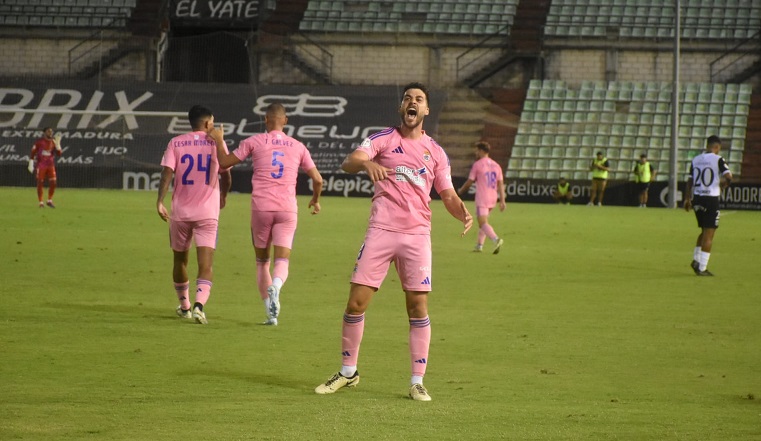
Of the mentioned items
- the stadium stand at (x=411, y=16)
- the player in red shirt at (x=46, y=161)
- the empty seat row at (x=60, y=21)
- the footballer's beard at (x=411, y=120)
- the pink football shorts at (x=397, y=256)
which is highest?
the stadium stand at (x=411, y=16)

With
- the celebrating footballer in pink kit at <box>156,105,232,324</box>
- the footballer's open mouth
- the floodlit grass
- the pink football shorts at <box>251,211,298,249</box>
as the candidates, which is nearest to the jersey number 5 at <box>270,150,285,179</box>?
the pink football shorts at <box>251,211,298,249</box>

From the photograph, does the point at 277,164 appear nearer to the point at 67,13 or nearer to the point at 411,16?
the point at 411,16

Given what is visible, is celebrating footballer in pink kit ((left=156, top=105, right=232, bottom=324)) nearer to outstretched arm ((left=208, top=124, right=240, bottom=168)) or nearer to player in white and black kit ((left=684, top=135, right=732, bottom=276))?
outstretched arm ((left=208, top=124, right=240, bottom=168))

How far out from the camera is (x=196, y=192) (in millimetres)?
12047

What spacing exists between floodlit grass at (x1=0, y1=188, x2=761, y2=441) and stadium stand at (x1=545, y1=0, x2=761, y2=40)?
88.3ft

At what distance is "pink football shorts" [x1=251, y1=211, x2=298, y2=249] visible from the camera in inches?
475

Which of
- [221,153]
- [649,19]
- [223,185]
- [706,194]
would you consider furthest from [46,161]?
[649,19]

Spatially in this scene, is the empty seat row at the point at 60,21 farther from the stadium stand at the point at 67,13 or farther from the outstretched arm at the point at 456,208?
the outstretched arm at the point at 456,208

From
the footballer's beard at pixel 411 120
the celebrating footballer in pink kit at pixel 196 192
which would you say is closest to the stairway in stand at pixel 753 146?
the celebrating footballer in pink kit at pixel 196 192

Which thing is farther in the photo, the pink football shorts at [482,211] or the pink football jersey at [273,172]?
the pink football shorts at [482,211]

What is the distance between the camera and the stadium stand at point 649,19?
46.6 metres

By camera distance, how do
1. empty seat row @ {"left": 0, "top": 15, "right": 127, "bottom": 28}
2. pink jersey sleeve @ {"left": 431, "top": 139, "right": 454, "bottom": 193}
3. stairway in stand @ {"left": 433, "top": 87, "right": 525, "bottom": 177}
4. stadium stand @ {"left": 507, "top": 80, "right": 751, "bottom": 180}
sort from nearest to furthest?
1. pink jersey sleeve @ {"left": 431, "top": 139, "right": 454, "bottom": 193}
2. stadium stand @ {"left": 507, "top": 80, "right": 751, "bottom": 180}
3. stairway in stand @ {"left": 433, "top": 87, "right": 525, "bottom": 177}
4. empty seat row @ {"left": 0, "top": 15, "right": 127, "bottom": 28}

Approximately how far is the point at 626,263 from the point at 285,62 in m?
30.7

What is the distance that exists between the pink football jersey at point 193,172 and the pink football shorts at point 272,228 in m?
0.46
